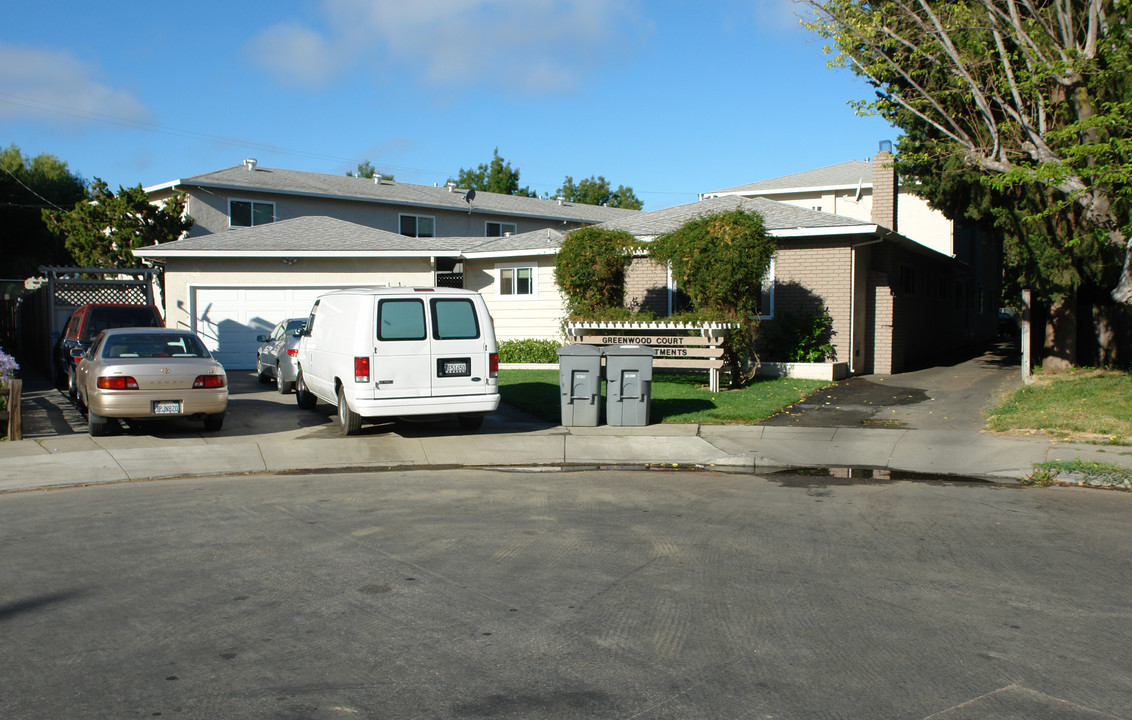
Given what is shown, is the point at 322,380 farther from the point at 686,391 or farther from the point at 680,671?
the point at 680,671

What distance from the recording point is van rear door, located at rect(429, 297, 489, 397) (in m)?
12.2

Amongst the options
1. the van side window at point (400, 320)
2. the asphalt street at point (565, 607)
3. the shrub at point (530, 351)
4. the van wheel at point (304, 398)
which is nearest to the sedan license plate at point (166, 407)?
the van side window at point (400, 320)

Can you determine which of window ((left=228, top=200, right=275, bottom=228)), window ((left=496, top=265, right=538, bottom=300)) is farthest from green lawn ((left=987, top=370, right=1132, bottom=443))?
window ((left=228, top=200, right=275, bottom=228))

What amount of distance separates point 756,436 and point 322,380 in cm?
663

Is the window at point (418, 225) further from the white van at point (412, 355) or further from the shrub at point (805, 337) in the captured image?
the white van at point (412, 355)

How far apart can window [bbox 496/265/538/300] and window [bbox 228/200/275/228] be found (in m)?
11.8

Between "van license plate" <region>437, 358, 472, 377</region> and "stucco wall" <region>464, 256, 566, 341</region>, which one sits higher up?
"stucco wall" <region>464, 256, 566, 341</region>

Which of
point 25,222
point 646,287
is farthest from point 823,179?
point 25,222

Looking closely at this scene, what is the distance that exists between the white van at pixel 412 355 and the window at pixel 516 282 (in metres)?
10.6

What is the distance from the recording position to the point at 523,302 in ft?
76.4

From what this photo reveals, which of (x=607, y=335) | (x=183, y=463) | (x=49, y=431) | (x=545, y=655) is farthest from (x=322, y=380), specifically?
(x=545, y=655)

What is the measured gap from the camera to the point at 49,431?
12.9 m

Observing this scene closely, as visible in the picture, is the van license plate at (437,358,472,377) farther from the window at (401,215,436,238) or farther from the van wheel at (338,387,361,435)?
the window at (401,215,436,238)

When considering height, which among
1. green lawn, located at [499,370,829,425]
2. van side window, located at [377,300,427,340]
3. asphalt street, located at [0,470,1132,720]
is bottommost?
asphalt street, located at [0,470,1132,720]
